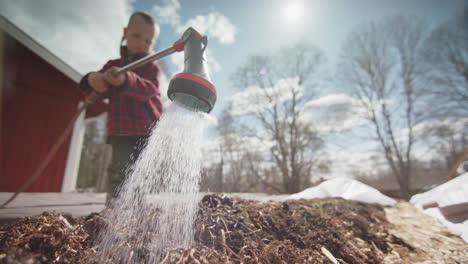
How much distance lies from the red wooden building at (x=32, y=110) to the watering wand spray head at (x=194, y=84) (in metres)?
4.64

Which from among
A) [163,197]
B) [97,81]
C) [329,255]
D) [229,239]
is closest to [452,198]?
[329,255]

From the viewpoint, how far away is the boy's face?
2.23 metres

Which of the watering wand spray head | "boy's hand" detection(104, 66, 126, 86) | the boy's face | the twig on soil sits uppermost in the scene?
the boy's face

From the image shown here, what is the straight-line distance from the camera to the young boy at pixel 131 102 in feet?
6.41

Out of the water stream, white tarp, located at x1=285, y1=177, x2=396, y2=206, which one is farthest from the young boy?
white tarp, located at x1=285, y1=177, x2=396, y2=206

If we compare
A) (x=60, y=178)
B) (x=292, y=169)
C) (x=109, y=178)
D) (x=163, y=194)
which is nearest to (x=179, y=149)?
(x=163, y=194)

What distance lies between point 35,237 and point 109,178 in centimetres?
144

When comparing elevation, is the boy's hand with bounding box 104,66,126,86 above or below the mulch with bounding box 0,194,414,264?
above

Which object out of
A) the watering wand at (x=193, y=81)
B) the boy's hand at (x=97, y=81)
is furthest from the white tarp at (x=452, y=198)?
the boy's hand at (x=97, y=81)

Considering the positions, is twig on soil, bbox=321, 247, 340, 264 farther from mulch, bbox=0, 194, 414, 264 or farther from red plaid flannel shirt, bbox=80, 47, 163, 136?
red plaid flannel shirt, bbox=80, 47, 163, 136

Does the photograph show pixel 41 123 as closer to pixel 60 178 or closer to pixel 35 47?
pixel 60 178

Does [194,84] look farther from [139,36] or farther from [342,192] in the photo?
[342,192]

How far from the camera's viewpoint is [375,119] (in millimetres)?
10656

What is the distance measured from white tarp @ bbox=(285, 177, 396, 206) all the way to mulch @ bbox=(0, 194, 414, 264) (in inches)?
44.6
